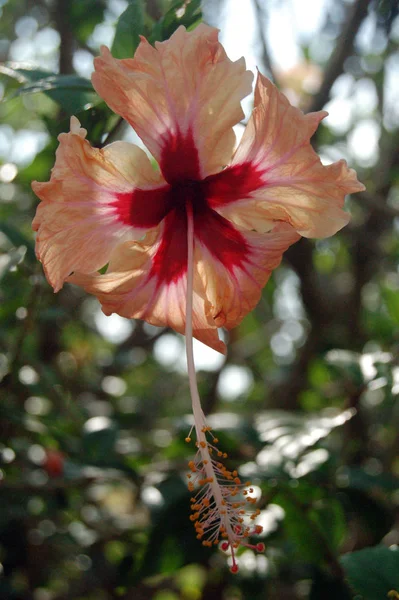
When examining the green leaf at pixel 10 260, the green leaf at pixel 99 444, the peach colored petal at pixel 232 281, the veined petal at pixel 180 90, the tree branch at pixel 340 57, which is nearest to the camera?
the veined petal at pixel 180 90

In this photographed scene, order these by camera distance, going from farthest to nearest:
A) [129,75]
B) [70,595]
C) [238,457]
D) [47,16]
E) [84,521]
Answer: [47,16]
[84,521]
[70,595]
[238,457]
[129,75]

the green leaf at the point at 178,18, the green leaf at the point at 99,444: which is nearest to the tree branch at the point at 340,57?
the green leaf at the point at 178,18

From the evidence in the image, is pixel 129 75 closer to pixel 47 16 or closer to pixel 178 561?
pixel 178 561

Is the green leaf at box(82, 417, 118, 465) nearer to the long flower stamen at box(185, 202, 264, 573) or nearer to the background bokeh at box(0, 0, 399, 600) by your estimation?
the background bokeh at box(0, 0, 399, 600)

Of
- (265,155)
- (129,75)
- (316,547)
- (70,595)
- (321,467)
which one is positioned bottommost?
(70,595)

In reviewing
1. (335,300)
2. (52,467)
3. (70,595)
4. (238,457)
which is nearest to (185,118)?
(238,457)

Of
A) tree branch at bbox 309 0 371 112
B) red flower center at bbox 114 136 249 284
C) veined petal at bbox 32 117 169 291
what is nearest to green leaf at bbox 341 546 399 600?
red flower center at bbox 114 136 249 284

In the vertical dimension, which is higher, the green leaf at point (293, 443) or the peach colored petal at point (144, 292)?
the peach colored petal at point (144, 292)

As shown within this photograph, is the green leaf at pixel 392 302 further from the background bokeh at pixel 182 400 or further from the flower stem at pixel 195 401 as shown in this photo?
the flower stem at pixel 195 401
